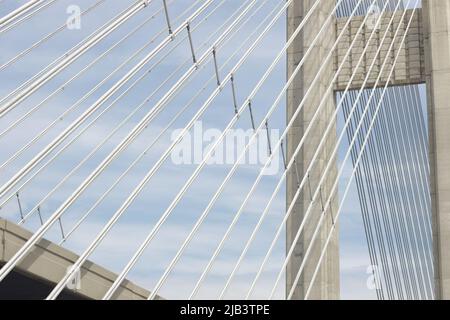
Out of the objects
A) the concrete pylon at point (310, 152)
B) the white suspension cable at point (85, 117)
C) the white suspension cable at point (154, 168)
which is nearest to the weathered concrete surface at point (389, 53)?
the concrete pylon at point (310, 152)

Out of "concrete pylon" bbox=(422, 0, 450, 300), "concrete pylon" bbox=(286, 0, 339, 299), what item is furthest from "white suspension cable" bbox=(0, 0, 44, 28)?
"concrete pylon" bbox=(422, 0, 450, 300)

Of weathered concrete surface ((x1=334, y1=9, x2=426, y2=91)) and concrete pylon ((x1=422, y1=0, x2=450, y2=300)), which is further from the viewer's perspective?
weathered concrete surface ((x1=334, y1=9, x2=426, y2=91))

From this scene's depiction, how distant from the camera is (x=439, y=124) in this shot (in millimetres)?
16422

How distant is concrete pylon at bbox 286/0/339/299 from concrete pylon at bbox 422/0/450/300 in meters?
1.76

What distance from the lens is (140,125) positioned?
9.16m

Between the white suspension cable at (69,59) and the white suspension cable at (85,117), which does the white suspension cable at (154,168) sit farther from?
the white suspension cable at (69,59)

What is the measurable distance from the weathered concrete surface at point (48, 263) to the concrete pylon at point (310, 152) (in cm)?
525

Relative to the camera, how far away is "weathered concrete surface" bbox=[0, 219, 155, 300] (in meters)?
10.6

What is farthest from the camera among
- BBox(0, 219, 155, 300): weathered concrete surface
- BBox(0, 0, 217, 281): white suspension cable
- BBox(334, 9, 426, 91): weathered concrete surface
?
BBox(334, 9, 426, 91): weathered concrete surface

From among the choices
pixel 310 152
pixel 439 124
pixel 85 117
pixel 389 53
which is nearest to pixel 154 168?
pixel 85 117

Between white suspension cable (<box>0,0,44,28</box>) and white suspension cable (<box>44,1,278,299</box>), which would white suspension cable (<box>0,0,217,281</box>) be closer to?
white suspension cable (<box>44,1,278,299</box>)

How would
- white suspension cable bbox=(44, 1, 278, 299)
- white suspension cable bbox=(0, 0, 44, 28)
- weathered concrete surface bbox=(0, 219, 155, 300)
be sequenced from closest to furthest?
white suspension cable bbox=(44, 1, 278, 299) < white suspension cable bbox=(0, 0, 44, 28) < weathered concrete surface bbox=(0, 219, 155, 300)
